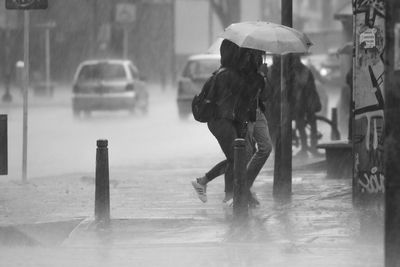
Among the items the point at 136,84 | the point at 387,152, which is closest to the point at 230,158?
the point at 387,152

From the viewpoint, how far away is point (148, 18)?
66.1 meters

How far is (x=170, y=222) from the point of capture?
11008 mm

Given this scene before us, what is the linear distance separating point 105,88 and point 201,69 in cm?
361

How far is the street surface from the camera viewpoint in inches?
365

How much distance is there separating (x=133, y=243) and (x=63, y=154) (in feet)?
36.6

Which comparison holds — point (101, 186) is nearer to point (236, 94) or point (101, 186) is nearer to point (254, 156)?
point (236, 94)

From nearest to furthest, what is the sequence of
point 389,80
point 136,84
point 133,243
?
1. point 389,80
2. point 133,243
3. point 136,84

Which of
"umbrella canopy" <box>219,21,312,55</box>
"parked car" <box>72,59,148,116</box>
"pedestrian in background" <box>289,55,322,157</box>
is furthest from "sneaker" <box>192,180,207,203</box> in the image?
"parked car" <box>72,59,148,116</box>

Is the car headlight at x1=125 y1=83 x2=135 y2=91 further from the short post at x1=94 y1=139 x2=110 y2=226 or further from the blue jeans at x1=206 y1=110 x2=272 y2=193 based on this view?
the short post at x1=94 y1=139 x2=110 y2=226

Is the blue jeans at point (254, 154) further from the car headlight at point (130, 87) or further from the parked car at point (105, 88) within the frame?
the car headlight at point (130, 87)

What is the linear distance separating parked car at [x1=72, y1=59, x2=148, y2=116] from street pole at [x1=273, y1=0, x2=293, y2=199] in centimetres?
1937

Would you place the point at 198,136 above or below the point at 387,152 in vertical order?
below

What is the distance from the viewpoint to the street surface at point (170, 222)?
9266 millimetres

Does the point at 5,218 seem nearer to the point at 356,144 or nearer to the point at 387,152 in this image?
the point at 356,144
